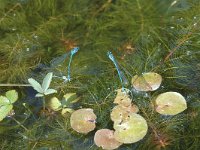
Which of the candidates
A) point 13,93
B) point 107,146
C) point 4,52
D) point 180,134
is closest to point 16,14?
point 4,52

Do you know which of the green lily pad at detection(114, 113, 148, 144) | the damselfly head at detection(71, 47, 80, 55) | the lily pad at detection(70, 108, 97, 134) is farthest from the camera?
the damselfly head at detection(71, 47, 80, 55)

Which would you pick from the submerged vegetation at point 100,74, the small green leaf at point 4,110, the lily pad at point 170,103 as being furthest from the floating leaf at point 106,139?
the small green leaf at point 4,110

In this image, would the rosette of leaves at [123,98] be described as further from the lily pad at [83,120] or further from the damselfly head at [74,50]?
the damselfly head at [74,50]

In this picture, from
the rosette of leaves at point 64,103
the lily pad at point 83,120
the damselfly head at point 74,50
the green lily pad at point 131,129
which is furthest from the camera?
the damselfly head at point 74,50

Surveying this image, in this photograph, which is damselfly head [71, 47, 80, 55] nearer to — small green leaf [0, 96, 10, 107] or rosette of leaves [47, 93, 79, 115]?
rosette of leaves [47, 93, 79, 115]

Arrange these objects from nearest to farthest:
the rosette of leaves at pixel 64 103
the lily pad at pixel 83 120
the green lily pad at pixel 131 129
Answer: the green lily pad at pixel 131 129, the lily pad at pixel 83 120, the rosette of leaves at pixel 64 103

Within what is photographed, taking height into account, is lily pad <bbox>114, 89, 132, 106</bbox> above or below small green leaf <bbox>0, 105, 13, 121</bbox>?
above

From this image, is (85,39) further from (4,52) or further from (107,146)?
(107,146)

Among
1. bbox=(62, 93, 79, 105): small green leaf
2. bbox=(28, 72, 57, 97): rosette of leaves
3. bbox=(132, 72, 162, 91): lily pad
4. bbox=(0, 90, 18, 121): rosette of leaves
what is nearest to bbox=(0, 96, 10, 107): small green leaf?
bbox=(0, 90, 18, 121): rosette of leaves
